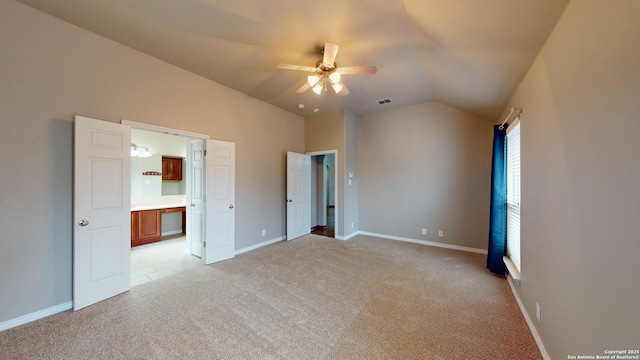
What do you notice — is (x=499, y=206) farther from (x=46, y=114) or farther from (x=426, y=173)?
(x=46, y=114)

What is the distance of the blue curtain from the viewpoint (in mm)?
3170

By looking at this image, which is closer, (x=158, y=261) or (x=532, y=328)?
(x=532, y=328)

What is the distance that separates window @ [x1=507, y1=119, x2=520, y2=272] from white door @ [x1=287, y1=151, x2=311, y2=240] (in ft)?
13.0

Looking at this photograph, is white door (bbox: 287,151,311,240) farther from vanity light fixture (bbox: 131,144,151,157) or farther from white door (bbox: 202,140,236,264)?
vanity light fixture (bbox: 131,144,151,157)

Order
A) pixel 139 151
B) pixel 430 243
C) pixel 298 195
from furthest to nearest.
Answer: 1. pixel 298 195
2. pixel 139 151
3. pixel 430 243

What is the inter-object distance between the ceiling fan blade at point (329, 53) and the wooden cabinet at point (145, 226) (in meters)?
4.92

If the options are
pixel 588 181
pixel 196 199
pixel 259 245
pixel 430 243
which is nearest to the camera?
pixel 588 181

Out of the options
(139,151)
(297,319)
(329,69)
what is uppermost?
(329,69)

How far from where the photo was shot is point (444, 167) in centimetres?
455

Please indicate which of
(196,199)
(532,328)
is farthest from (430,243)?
(196,199)

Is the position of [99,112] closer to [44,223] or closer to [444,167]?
[44,223]

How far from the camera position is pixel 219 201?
380 cm

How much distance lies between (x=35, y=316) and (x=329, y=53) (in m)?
4.19

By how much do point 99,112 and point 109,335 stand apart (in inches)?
96.7
